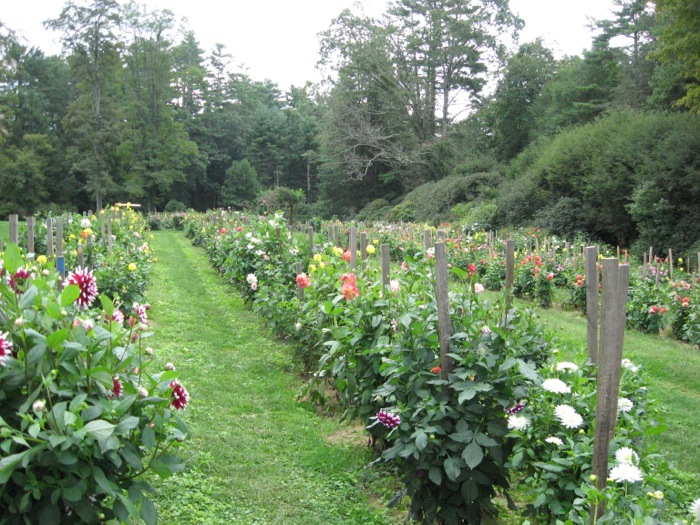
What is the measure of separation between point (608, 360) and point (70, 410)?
6.57 ft

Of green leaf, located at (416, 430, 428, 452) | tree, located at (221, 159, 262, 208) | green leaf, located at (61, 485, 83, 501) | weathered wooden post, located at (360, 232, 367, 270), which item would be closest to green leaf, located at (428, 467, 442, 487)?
green leaf, located at (416, 430, 428, 452)

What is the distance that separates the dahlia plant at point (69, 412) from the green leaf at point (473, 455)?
4.29ft

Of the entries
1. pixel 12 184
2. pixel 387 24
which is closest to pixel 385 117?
pixel 387 24

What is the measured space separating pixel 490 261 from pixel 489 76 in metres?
26.3

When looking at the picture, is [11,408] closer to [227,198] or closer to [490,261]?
[490,261]

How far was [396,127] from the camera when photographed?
37469 millimetres

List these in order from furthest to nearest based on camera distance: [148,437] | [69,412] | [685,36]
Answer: [685,36] → [148,437] → [69,412]

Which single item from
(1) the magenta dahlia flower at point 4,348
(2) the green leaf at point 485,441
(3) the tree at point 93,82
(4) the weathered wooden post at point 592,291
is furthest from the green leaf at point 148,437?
(3) the tree at point 93,82

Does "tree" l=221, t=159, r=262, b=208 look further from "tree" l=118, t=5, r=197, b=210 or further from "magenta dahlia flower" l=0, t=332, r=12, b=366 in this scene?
"magenta dahlia flower" l=0, t=332, r=12, b=366

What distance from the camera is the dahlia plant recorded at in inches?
78.5

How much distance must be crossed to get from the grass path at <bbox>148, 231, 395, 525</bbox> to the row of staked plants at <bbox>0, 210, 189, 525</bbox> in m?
0.65

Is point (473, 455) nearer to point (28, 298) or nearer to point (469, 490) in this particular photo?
point (469, 490)

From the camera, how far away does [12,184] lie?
1469 inches

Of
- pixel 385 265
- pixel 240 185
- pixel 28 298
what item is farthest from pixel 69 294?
pixel 240 185
